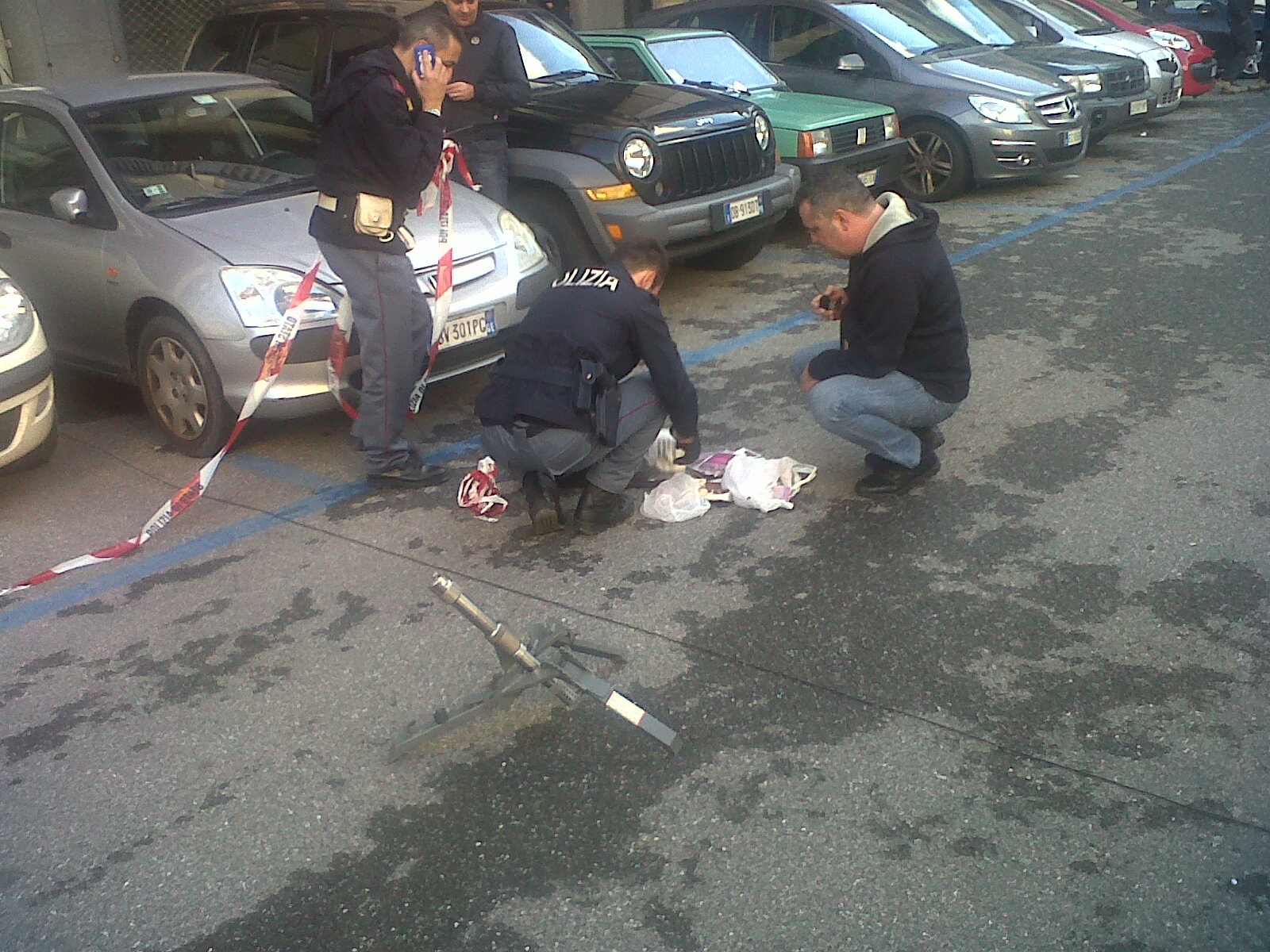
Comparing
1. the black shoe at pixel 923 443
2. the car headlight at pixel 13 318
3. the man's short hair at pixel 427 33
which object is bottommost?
the black shoe at pixel 923 443

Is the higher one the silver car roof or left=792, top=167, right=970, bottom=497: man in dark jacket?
the silver car roof

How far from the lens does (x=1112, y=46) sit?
12734mm

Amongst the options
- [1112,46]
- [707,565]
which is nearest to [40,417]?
[707,565]

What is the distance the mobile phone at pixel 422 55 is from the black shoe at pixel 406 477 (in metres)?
1.56

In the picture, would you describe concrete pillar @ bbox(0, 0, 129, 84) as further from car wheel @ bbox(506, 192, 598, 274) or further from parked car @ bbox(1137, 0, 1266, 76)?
parked car @ bbox(1137, 0, 1266, 76)

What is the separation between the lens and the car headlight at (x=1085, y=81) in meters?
10.7

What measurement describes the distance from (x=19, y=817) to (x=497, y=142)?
4700 millimetres

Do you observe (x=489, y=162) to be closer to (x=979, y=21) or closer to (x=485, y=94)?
(x=485, y=94)

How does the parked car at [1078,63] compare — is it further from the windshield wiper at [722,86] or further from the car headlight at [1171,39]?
the car headlight at [1171,39]

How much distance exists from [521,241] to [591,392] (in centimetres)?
194

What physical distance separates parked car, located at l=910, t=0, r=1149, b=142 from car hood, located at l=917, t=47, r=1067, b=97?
1.54 feet

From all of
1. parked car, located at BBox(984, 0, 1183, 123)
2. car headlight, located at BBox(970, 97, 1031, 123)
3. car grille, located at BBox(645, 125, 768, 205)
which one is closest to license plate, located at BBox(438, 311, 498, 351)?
car grille, located at BBox(645, 125, 768, 205)

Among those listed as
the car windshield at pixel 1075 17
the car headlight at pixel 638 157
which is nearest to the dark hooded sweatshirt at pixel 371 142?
the car headlight at pixel 638 157

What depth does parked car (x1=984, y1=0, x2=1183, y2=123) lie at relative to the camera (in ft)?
40.7
